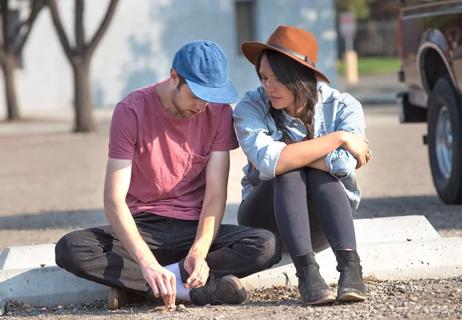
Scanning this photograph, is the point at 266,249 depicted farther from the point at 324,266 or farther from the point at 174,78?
the point at 174,78

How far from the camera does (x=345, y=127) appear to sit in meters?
5.36

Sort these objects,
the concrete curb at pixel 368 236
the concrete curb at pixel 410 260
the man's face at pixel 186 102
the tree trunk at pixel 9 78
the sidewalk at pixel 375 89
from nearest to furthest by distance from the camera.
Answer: the man's face at pixel 186 102
the concrete curb at pixel 410 260
the concrete curb at pixel 368 236
the tree trunk at pixel 9 78
the sidewalk at pixel 375 89

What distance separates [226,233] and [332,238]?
0.56 meters

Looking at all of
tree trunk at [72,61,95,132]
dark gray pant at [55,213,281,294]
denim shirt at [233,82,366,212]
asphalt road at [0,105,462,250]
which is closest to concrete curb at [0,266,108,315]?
dark gray pant at [55,213,281,294]

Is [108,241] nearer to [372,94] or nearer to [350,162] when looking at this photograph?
[350,162]

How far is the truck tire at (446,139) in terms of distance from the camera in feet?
28.5

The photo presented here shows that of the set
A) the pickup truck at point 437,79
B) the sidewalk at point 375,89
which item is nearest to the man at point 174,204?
the pickup truck at point 437,79

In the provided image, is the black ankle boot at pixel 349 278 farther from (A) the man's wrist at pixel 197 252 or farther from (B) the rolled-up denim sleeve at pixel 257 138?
(A) the man's wrist at pixel 197 252

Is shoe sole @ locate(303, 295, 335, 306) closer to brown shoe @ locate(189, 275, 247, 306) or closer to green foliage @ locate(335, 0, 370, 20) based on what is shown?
brown shoe @ locate(189, 275, 247, 306)

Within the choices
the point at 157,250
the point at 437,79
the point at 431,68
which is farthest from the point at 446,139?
the point at 157,250

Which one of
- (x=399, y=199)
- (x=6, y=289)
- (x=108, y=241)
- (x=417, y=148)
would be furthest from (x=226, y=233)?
(x=417, y=148)

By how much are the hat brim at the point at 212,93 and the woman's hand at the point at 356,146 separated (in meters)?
0.56

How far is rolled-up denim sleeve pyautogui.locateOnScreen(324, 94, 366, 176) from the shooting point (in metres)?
5.20

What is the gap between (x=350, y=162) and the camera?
523 centimetres
